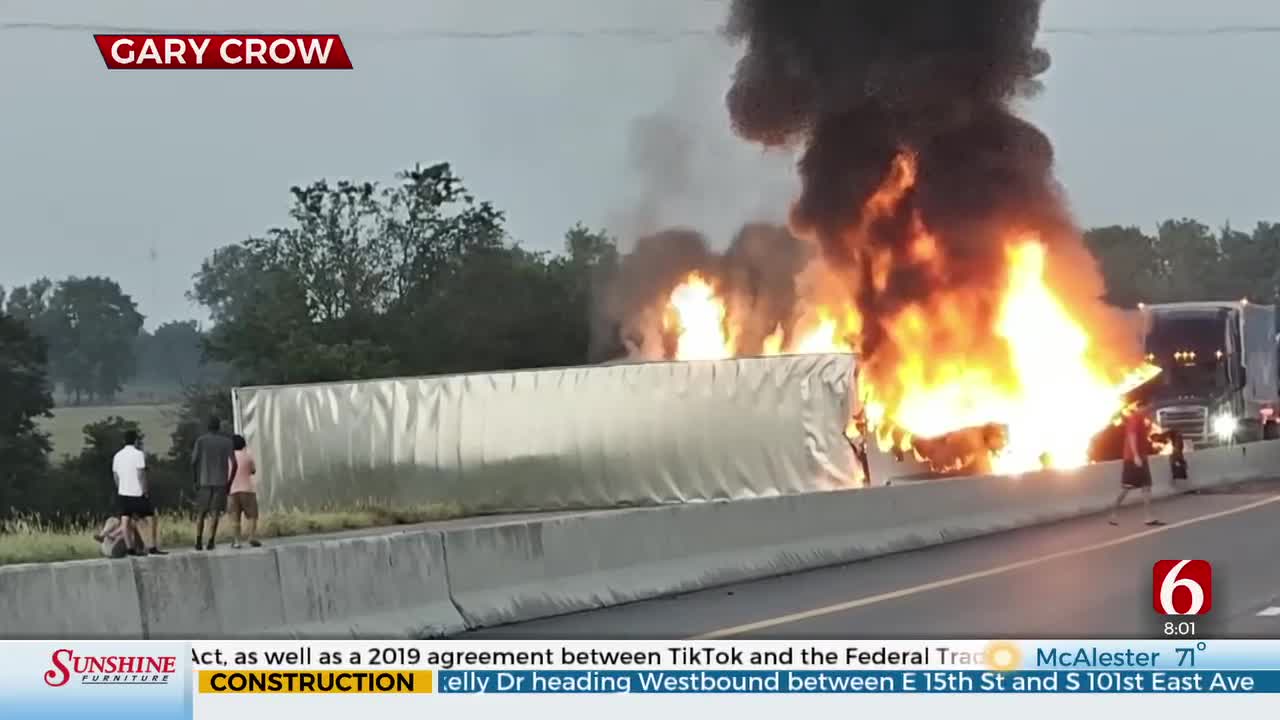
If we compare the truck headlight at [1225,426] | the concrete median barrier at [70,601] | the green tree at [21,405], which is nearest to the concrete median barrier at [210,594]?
the concrete median barrier at [70,601]

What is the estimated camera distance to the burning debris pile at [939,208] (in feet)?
154

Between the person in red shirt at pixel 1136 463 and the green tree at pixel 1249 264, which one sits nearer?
the person in red shirt at pixel 1136 463

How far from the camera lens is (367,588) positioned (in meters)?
15.7

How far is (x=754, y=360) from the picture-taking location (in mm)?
39312

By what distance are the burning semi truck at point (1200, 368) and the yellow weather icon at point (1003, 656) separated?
36.0 metres

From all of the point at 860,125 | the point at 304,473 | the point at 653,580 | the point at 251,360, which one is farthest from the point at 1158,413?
the point at 251,360

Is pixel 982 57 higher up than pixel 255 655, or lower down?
higher up

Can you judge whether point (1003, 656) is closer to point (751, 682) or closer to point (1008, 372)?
point (751, 682)

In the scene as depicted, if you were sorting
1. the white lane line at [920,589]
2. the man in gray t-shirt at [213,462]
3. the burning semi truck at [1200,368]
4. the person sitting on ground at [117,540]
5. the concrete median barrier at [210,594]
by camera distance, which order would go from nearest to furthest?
the concrete median barrier at [210,594] → the white lane line at [920,589] → the person sitting on ground at [117,540] → the man in gray t-shirt at [213,462] → the burning semi truck at [1200,368]

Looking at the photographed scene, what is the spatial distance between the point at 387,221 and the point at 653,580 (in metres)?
71.5

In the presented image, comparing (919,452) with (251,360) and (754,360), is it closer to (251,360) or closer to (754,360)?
(754,360)

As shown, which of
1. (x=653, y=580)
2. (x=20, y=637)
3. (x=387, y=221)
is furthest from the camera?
(x=387, y=221)

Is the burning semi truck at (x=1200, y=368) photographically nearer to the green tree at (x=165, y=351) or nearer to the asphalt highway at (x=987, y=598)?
the asphalt highway at (x=987, y=598)

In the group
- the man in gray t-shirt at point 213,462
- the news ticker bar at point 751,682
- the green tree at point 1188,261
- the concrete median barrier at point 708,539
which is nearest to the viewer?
the news ticker bar at point 751,682
